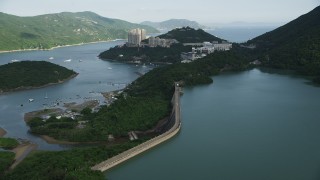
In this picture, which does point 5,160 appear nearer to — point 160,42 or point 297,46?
point 297,46

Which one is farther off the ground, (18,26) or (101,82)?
(18,26)

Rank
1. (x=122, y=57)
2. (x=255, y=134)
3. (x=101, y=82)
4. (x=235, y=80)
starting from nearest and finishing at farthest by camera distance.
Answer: (x=255, y=134) → (x=235, y=80) → (x=101, y=82) → (x=122, y=57)

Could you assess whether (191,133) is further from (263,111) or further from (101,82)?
(101,82)

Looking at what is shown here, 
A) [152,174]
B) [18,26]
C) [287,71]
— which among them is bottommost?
[152,174]

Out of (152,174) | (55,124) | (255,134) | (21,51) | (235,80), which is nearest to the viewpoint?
(152,174)

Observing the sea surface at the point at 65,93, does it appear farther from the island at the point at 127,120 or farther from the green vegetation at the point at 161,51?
the green vegetation at the point at 161,51

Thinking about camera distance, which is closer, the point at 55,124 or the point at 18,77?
the point at 55,124

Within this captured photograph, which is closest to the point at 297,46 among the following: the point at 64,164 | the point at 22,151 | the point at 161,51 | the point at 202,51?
the point at 202,51

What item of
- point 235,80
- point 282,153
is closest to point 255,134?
point 282,153
